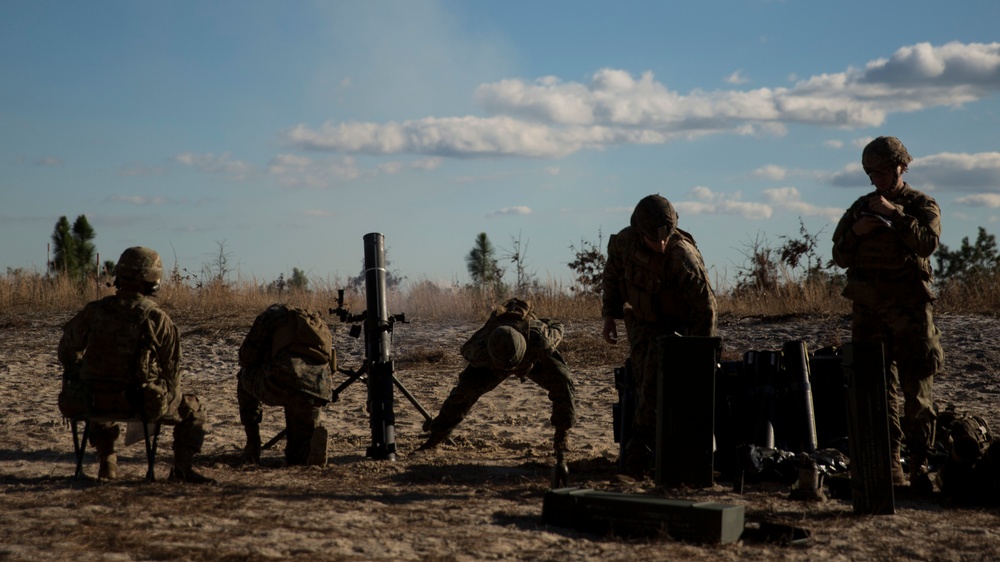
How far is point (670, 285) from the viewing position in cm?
711

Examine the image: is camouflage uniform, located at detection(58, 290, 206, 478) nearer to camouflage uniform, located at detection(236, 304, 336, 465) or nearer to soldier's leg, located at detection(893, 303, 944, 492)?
camouflage uniform, located at detection(236, 304, 336, 465)

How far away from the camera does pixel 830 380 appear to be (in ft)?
24.6

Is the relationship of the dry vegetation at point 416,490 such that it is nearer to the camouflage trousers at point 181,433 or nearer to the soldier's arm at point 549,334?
the camouflage trousers at point 181,433

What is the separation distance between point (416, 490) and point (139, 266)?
2146 millimetres

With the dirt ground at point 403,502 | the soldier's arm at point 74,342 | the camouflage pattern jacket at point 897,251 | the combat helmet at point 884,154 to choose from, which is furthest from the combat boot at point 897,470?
the soldier's arm at point 74,342

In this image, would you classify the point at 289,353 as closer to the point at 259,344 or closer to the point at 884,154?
the point at 259,344

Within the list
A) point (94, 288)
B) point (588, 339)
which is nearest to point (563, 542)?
point (588, 339)

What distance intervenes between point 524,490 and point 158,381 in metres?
2.32

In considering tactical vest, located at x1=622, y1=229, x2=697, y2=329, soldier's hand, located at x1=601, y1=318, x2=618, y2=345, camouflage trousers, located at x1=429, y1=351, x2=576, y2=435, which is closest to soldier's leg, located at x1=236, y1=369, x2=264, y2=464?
camouflage trousers, located at x1=429, y1=351, x2=576, y2=435

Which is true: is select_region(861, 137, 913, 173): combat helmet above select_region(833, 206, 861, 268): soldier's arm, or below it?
above

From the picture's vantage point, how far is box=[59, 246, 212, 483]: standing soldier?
6.70m

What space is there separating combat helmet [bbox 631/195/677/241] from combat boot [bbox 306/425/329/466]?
2.57 meters

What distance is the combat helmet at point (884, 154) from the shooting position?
22.3 ft

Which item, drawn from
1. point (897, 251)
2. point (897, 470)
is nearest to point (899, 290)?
point (897, 251)
